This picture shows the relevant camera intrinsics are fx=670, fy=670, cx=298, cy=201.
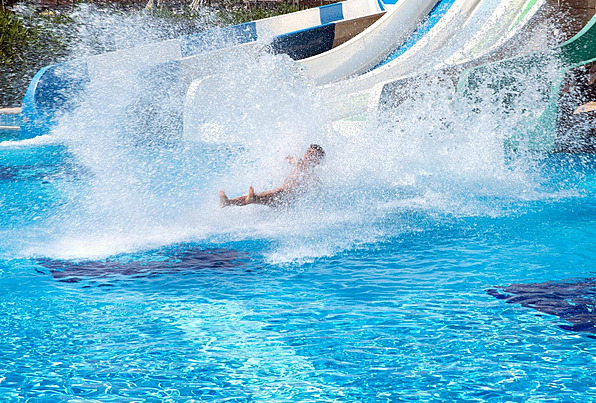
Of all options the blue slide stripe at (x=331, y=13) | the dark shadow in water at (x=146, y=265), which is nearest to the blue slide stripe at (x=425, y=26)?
the blue slide stripe at (x=331, y=13)

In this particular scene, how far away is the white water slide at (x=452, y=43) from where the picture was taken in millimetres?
9344

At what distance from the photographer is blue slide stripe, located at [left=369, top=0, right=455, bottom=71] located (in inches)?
468

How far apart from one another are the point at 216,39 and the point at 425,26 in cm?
377

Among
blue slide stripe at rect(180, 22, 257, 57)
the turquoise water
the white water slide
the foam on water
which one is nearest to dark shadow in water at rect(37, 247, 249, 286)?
the turquoise water

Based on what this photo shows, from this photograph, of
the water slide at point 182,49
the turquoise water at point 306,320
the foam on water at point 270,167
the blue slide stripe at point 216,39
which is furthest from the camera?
the blue slide stripe at point 216,39

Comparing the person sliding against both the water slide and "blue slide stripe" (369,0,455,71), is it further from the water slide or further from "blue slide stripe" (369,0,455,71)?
"blue slide stripe" (369,0,455,71)

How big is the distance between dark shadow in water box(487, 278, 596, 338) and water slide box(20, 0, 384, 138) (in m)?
7.51

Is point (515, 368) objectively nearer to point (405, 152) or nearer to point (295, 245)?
point (295, 245)

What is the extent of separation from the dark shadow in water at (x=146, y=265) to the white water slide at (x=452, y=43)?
4970 millimetres

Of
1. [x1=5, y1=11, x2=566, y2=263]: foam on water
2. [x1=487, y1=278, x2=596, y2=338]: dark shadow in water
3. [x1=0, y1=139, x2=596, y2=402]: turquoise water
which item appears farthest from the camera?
[x1=5, y1=11, x2=566, y2=263]: foam on water

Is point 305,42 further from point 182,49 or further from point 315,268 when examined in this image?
point 315,268

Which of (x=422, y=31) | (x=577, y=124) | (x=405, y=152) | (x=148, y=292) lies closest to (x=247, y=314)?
(x=148, y=292)

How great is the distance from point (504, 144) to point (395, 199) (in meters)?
2.25

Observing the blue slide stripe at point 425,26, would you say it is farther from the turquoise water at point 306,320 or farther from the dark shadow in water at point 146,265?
the dark shadow in water at point 146,265
